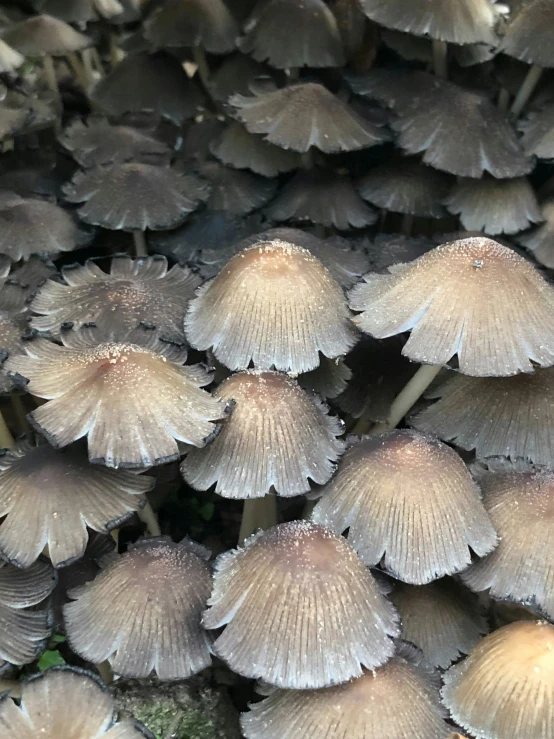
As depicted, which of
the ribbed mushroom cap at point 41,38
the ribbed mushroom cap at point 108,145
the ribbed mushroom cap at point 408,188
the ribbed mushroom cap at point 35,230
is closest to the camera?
the ribbed mushroom cap at point 35,230

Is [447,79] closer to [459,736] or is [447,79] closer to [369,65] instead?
[369,65]

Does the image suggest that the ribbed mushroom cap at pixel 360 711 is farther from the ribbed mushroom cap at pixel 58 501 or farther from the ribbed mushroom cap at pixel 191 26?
the ribbed mushroom cap at pixel 191 26

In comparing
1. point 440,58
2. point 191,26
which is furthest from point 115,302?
point 440,58

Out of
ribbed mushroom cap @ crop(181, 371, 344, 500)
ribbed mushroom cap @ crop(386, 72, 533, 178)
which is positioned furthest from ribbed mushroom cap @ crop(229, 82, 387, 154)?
ribbed mushroom cap @ crop(181, 371, 344, 500)

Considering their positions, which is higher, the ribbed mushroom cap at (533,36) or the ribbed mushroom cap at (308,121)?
the ribbed mushroom cap at (533,36)

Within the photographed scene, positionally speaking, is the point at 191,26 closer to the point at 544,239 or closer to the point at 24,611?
the point at 544,239

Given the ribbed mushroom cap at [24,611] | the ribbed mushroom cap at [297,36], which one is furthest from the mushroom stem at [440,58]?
the ribbed mushroom cap at [24,611]
